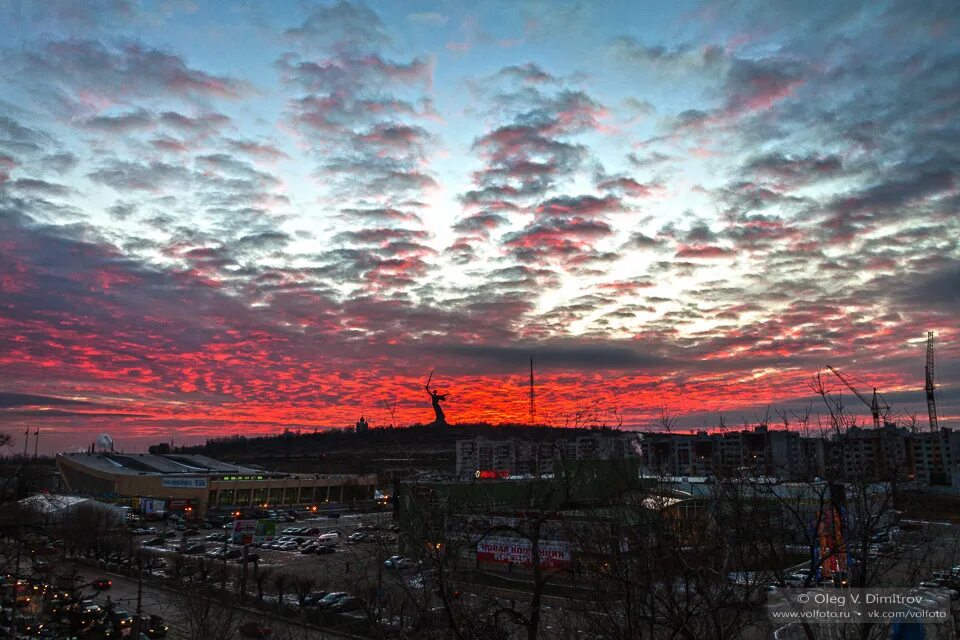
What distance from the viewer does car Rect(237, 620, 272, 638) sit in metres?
26.5

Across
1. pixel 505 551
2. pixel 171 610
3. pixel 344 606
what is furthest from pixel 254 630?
pixel 505 551

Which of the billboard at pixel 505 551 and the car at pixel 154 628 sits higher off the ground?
the billboard at pixel 505 551

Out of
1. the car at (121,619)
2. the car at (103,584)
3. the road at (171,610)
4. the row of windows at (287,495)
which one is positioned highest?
the car at (103,584)

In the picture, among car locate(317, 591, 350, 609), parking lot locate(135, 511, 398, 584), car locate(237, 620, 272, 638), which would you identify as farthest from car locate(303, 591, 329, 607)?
car locate(237, 620, 272, 638)

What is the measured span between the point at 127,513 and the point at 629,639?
215 feet

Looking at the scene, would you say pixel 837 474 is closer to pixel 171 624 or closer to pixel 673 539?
pixel 673 539

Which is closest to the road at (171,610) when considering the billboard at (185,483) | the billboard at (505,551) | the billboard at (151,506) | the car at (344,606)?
the car at (344,606)

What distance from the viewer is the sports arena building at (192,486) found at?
74.8m

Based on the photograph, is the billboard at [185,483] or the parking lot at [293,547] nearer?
the parking lot at [293,547]

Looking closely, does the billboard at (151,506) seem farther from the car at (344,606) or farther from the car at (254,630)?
the car at (254,630)

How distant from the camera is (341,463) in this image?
16100 centimetres

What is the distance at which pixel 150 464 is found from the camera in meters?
96.8

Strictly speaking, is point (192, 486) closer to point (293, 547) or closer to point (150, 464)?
point (150, 464)

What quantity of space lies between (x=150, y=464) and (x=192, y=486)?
27.1 meters
